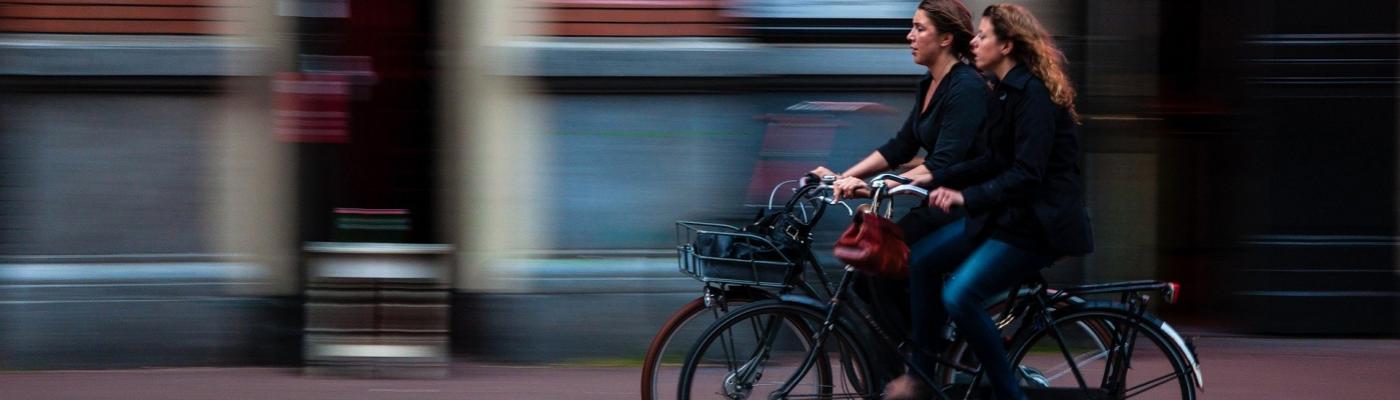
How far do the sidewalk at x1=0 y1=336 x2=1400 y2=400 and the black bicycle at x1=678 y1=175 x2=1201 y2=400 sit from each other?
53.9 inches

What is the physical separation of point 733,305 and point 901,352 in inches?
22.5

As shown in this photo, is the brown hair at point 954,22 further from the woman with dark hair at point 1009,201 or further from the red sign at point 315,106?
the red sign at point 315,106

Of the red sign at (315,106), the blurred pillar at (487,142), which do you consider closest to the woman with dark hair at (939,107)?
the blurred pillar at (487,142)

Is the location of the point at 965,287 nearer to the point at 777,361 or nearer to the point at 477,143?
the point at 777,361

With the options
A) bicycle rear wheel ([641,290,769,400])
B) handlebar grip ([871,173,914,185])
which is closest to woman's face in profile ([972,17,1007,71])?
handlebar grip ([871,173,914,185])

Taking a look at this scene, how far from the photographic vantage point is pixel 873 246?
14.3 ft

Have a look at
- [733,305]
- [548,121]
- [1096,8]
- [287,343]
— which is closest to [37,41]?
[287,343]

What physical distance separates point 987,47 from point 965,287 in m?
0.69

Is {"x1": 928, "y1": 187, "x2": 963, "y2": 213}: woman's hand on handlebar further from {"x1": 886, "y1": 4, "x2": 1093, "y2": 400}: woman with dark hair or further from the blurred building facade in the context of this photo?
the blurred building facade

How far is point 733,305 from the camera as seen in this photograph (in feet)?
15.9

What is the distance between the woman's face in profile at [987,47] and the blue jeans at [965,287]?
48 cm

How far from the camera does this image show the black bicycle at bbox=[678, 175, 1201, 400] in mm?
4523

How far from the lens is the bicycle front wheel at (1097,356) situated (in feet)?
14.8

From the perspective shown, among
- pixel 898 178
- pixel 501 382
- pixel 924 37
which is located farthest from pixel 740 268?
pixel 501 382
